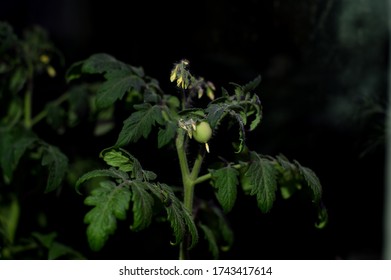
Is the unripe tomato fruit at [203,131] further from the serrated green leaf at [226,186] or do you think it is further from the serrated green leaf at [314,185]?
the serrated green leaf at [314,185]

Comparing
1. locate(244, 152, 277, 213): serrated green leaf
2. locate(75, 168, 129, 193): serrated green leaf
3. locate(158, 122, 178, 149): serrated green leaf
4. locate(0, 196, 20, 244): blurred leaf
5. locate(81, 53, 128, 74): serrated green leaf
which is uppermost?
locate(81, 53, 128, 74): serrated green leaf

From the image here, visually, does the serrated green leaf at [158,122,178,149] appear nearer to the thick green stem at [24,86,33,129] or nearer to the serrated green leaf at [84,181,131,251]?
the serrated green leaf at [84,181,131,251]

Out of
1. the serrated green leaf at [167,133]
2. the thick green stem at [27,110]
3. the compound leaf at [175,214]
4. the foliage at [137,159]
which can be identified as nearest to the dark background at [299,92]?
the foliage at [137,159]

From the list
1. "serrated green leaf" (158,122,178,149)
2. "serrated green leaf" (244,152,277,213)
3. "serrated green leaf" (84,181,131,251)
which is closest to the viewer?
"serrated green leaf" (84,181,131,251)

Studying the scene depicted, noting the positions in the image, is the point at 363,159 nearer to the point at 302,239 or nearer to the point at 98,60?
the point at 302,239

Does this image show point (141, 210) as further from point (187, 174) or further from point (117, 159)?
point (187, 174)

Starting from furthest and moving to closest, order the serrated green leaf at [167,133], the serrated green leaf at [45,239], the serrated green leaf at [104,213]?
the serrated green leaf at [45,239] < the serrated green leaf at [167,133] < the serrated green leaf at [104,213]

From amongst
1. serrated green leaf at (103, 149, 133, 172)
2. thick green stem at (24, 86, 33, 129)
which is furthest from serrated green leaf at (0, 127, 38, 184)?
serrated green leaf at (103, 149, 133, 172)
